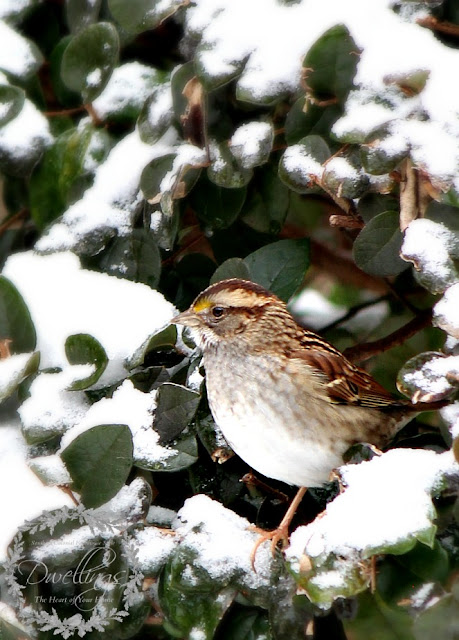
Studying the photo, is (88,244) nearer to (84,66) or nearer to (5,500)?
(84,66)

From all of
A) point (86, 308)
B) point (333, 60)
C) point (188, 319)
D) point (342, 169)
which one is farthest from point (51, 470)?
point (333, 60)

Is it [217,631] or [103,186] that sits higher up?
[103,186]

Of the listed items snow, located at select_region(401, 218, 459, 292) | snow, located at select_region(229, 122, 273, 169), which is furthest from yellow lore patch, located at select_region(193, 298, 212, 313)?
A: snow, located at select_region(401, 218, 459, 292)

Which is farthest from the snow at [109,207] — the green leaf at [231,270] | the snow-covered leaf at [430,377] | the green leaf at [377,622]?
the green leaf at [377,622]

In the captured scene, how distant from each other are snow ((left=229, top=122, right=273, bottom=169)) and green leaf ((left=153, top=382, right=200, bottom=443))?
46 centimetres

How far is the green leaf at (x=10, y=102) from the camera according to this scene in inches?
85.2

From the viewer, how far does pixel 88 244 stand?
82.8 inches

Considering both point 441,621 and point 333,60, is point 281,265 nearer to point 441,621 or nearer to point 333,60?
point 333,60

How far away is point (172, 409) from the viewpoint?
1.87 meters

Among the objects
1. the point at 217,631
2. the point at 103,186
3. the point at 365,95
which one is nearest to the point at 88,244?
the point at 103,186

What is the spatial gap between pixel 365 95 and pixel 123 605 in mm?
1057

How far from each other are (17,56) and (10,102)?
200mm

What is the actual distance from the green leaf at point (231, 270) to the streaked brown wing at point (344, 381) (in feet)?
0.95

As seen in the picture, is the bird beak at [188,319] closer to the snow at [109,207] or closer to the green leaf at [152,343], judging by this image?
the green leaf at [152,343]
